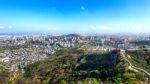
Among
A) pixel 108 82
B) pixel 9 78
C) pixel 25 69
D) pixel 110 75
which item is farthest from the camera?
pixel 25 69

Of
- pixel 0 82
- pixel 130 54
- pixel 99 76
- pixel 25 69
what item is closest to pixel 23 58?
pixel 25 69

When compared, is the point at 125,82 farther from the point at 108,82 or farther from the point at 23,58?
the point at 23,58

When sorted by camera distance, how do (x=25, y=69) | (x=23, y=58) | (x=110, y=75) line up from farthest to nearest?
(x=23, y=58)
(x=25, y=69)
(x=110, y=75)

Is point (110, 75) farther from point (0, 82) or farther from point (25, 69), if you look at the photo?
point (25, 69)

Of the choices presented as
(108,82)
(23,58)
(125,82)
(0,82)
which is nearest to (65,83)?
(108,82)

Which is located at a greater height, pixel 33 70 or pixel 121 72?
pixel 121 72

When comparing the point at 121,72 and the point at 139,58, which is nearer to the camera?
the point at 121,72

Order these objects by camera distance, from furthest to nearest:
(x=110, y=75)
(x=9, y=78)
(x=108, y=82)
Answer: (x=110, y=75), (x=108, y=82), (x=9, y=78)

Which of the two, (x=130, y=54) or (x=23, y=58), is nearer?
(x=130, y=54)

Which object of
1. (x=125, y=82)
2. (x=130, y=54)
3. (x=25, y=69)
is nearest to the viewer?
(x=125, y=82)
